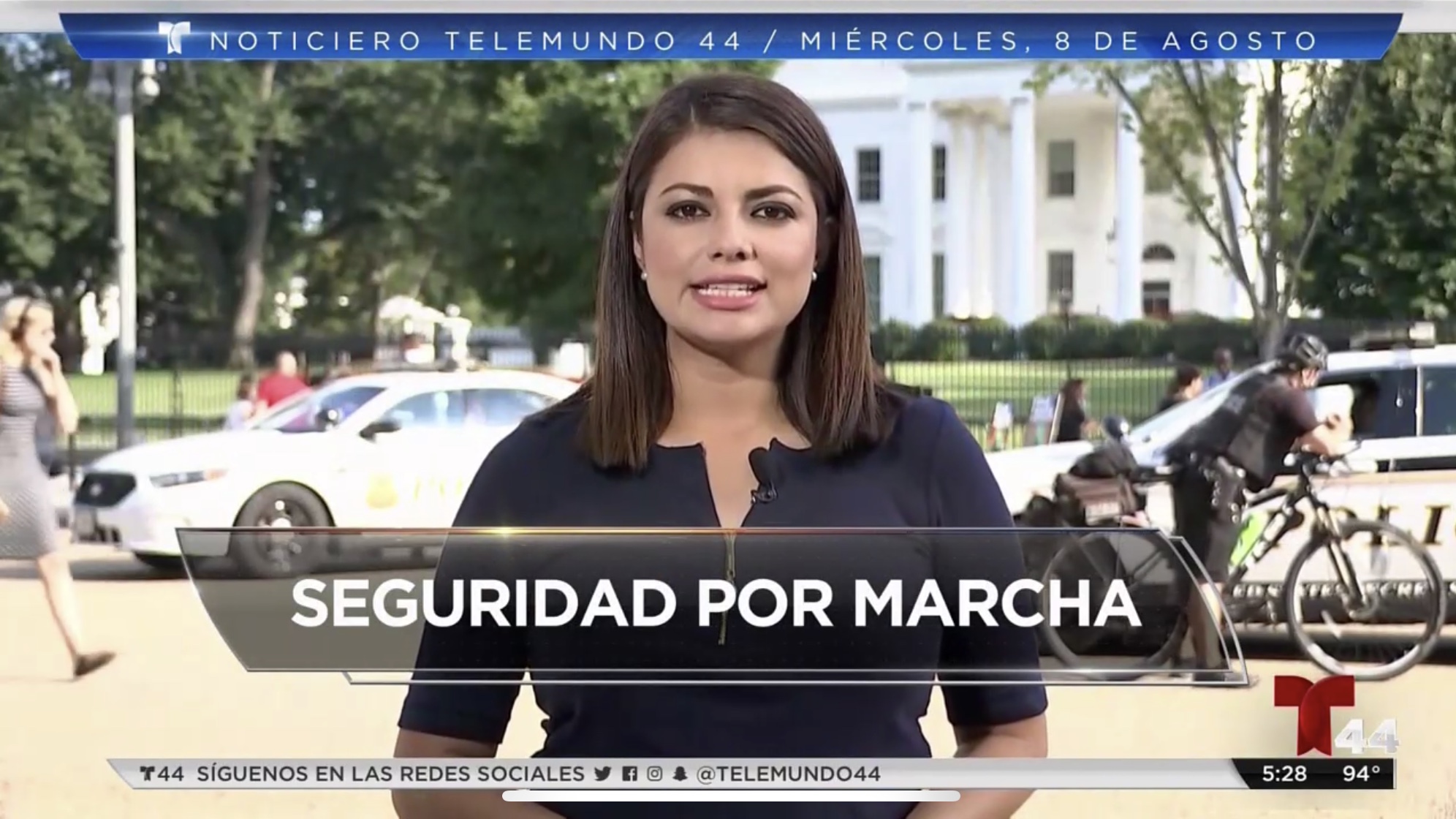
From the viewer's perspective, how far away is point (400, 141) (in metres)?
3.69

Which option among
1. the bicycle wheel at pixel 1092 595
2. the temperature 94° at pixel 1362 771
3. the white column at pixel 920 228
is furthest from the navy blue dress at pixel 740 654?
the temperature 94° at pixel 1362 771

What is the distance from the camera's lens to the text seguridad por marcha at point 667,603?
280 centimetres

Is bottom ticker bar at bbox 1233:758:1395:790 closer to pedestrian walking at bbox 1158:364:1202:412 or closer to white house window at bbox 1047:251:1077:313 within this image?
pedestrian walking at bbox 1158:364:1202:412

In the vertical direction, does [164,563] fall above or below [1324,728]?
above

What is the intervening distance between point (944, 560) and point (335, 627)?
3.46ft

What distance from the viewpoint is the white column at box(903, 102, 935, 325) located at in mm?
3322

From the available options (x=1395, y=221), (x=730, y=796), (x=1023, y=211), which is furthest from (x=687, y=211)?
(x=1395, y=221)

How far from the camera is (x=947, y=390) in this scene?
10.6 feet

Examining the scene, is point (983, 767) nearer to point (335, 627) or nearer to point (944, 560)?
point (944, 560)

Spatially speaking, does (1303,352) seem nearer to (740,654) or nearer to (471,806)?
(740,654)

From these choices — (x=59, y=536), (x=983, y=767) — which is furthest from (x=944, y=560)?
(x=59, y=536)

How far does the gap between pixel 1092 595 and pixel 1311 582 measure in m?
0.95

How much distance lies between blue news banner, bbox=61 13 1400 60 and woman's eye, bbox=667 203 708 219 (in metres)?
0.61

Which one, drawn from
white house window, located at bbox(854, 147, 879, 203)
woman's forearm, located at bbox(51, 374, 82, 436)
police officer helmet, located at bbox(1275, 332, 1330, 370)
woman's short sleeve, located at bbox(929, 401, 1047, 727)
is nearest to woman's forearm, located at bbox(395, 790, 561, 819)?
woman's short sleeve, located at bbox(929, 401, 1047, 727)
